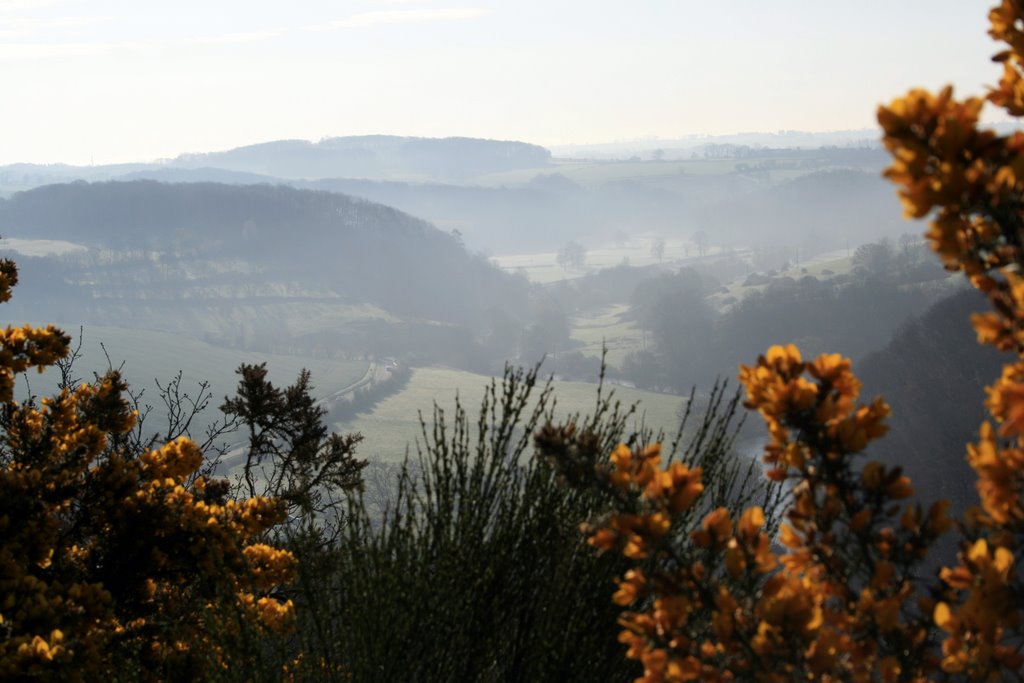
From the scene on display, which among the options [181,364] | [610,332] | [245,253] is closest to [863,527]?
[181,364]

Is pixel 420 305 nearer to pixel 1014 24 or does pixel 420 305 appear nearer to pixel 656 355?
pixel 656 355

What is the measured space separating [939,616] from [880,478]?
24 cm

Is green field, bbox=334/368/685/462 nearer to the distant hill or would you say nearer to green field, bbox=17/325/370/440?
green field, bbox=17/325/370/440

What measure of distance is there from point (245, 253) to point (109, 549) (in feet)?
529

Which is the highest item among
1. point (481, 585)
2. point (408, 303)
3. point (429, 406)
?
point (481, 585)

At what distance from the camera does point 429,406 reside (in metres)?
78.6

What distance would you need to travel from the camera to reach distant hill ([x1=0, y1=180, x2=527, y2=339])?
443ft

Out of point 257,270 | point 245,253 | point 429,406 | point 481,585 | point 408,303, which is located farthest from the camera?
point 245,253

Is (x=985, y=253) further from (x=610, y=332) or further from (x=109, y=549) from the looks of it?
(x=610, y=332)

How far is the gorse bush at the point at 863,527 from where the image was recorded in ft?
4.30

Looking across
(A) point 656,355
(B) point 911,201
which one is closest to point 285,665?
(B) point 911,201

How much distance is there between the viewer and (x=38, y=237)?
557ft

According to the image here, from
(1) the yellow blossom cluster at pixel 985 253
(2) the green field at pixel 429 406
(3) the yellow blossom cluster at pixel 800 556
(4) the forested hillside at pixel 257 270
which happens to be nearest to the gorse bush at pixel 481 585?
(3) the yellow blossom cluster at pixel 800 556

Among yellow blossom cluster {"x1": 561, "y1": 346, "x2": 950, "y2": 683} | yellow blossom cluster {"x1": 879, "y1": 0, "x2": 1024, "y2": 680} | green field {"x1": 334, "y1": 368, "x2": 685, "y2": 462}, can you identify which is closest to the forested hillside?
green field {"x1": 334, "y1": 368, "x2": 685, "y2": 462}
